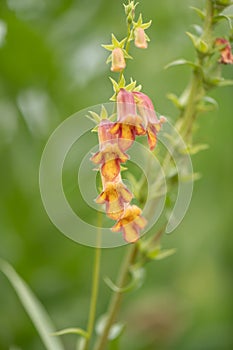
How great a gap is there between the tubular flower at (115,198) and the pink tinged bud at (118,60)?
85 millimetres

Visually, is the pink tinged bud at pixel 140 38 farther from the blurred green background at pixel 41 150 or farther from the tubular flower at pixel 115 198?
the blurred green background at pixel 41 150

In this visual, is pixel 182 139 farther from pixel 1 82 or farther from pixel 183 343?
pixel 183 343

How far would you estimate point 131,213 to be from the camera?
0.55 meters

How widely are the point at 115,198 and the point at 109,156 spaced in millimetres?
32

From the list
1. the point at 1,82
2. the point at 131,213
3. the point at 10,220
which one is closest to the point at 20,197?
the point at 10,220

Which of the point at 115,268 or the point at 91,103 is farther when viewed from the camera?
the point at 115,268

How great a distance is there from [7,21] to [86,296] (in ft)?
1.86

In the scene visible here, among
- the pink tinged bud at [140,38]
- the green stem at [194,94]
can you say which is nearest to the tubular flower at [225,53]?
the green stem at [194,94]

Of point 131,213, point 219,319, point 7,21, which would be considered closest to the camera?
point 131,213

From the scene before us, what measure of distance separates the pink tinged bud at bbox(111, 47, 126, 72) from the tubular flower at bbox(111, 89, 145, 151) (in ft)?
0.06

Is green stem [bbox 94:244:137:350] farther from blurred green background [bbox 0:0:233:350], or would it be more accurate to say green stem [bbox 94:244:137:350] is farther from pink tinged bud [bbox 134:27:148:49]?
blurred green background [bbox 0:0:233:350]

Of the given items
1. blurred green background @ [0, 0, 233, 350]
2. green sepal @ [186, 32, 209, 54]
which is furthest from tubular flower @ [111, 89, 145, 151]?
blurred green background @ [0, 0, 233, 350]

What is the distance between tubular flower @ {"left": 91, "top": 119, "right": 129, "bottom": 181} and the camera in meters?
0.53

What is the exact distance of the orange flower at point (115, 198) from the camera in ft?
1.73
